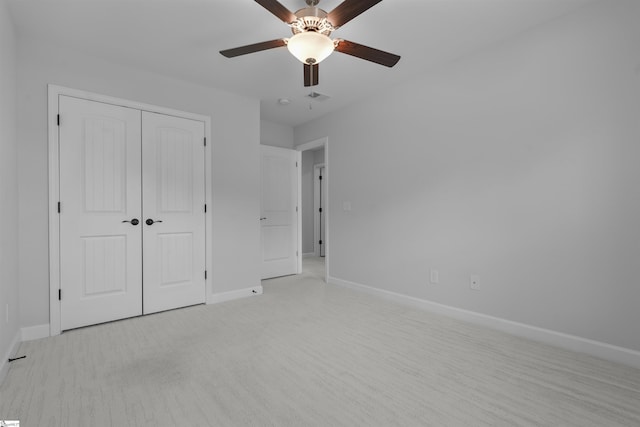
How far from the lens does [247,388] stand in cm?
187

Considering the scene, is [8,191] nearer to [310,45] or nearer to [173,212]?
[173,212]

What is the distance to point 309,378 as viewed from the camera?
6.49 ft

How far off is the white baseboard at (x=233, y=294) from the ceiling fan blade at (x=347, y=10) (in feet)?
10.2

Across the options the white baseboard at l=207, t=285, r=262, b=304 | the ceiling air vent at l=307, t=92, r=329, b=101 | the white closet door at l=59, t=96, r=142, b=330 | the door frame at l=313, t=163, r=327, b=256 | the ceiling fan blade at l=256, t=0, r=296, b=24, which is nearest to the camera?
the ceiling fan blade at l=256, t=0, r=296, b=24

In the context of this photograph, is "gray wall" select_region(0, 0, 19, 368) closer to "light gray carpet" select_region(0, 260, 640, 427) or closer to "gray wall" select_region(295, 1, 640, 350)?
"light gray carpet" select_region(0, 260, 640, 427)

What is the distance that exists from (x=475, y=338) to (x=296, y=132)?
→ 13.2 ft

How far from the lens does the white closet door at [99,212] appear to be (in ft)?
9.20

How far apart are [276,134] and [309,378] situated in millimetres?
4032

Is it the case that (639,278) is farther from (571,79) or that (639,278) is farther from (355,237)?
(355,237)

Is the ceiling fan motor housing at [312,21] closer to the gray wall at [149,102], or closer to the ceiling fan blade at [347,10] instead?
the ceiling fan blade at [347,10]

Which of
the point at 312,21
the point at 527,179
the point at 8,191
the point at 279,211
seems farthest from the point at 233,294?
the point at 527,179

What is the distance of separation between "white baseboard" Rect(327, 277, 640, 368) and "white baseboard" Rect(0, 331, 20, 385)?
11.2 ft

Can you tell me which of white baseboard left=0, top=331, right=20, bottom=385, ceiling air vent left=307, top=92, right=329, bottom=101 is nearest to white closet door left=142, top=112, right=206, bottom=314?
white baseboard left=0, top=331, right=20, bottom=385

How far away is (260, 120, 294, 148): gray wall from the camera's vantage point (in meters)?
5.00
